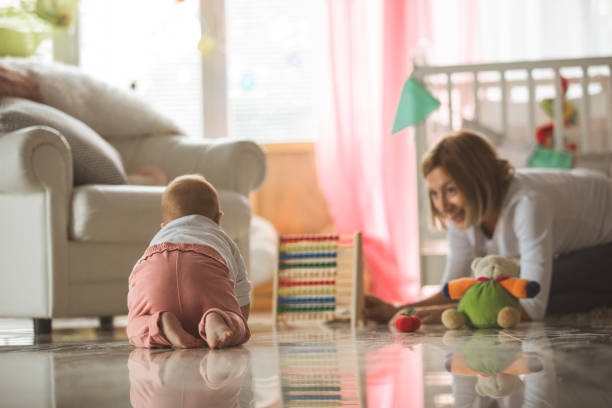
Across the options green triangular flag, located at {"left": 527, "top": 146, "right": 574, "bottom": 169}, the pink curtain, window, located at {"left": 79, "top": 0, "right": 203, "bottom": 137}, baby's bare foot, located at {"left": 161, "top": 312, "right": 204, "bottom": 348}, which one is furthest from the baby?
window, located at {"left": 79, "top": 0, "right": 203, "bottom": 137}

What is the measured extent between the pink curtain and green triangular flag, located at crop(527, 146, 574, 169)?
0.86 meters

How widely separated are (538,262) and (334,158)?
5.88ft

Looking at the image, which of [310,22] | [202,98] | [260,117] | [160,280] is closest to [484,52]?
[310,22]

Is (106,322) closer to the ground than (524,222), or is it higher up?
closer to the ground

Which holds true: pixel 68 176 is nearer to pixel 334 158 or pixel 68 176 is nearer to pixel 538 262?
pixel 538 262

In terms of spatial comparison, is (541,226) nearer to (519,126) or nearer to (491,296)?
(491,296)

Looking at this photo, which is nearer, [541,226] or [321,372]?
[321,372]

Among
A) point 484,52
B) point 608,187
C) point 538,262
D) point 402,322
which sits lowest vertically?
point 402,322

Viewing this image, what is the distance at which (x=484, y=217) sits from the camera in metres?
2.03

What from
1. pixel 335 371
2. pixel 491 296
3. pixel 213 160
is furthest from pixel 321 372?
pixel 213 160

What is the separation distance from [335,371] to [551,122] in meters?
2.20

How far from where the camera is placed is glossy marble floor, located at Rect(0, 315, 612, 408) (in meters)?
0.90

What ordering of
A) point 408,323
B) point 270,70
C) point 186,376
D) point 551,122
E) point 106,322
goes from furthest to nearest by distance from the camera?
point 270,70 → point 551,122 → point 106,322 → point 408,323 → point 186,376

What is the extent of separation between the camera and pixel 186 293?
4.94 feet
